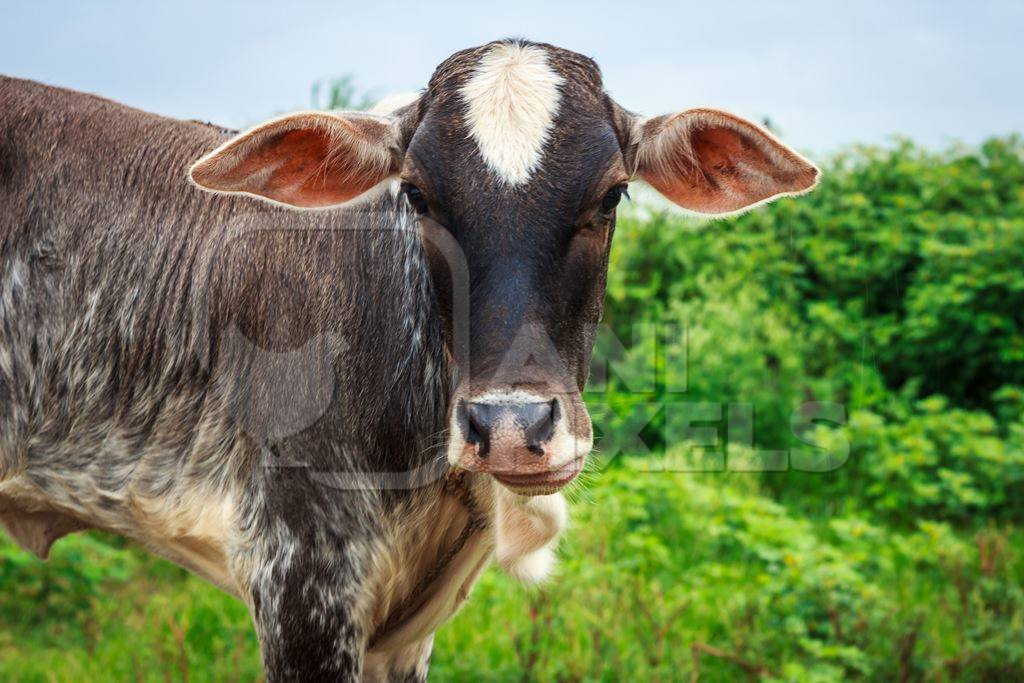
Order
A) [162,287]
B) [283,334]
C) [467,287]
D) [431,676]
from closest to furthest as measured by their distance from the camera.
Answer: [467,287] → [283,334] → [162,287] → [431,676]

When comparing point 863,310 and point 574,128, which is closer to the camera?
point 574,128

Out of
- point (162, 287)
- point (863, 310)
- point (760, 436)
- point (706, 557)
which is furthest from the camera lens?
point (863, 310)

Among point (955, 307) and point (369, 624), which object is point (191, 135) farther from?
point (955, 307)

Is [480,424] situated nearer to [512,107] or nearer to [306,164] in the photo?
[512,107]

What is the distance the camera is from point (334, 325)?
326 centimetres

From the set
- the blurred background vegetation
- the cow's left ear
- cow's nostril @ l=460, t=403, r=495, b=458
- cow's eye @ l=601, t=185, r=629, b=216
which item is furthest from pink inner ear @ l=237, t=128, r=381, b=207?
the blurred background vegetation

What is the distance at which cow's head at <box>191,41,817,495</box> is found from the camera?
257cm

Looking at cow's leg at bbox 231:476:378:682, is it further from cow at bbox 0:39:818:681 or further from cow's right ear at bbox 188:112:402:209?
cow's right ear at bbox 188:112:402:209

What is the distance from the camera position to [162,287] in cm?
358

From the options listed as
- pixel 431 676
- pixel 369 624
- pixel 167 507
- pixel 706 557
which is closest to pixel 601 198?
pixel 369 624

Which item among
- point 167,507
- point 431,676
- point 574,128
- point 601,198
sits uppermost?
point 574,128

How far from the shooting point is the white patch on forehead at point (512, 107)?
274 centimetres

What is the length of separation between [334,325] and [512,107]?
89 cm

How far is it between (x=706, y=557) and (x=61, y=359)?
390cm
